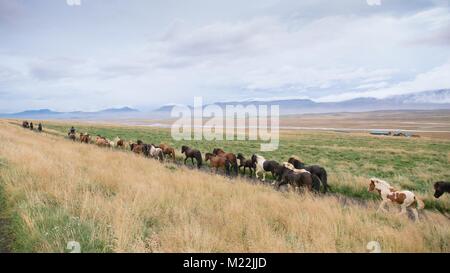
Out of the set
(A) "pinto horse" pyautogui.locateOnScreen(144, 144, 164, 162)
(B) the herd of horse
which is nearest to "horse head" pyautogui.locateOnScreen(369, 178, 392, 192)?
(B) the herd of horse

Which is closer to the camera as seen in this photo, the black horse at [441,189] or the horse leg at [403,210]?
the horse leg at [403,210]

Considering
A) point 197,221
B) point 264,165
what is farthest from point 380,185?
point 197,221

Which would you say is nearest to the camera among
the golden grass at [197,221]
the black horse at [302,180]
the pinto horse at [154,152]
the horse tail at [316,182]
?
the golden grass at [197,221]

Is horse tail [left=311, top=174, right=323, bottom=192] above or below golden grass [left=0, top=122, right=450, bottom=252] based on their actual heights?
below

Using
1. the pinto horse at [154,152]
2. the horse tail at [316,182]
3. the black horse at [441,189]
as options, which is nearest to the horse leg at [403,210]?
the black horse at [441,189]

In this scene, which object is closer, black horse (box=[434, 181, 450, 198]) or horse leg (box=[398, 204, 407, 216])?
horse leg (box=[398, 204, 407, 216])

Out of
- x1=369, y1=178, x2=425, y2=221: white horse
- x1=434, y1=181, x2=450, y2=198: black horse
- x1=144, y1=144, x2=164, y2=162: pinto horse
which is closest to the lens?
x1=369, y1=178, x2=425, y2=221: white horse

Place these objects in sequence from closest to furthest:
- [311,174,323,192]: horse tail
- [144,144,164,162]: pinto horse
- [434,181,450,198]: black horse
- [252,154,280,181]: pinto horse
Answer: [434,181,450,198]: black horse → [311,174,323,192]: horse tail → [252,154,280,181]: pinto horse → [144,144,164,162]: pinto horse

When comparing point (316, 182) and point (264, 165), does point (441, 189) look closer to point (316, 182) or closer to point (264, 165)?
point (316, 182)

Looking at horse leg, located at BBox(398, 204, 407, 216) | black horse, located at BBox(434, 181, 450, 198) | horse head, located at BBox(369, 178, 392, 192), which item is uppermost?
horse head, located at BBox(369, 178, 392, 192)

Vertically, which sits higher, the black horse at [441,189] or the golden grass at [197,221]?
the golden grass at [197,221]

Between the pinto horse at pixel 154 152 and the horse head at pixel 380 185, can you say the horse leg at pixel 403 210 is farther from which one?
the pinto horse at pixel 154 152

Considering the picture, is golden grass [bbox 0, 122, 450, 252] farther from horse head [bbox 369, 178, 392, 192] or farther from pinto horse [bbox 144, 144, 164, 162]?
pinto horse [bbox 144, 144, 164, 162]

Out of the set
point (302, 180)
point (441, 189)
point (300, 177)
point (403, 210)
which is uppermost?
point (300, 177)
